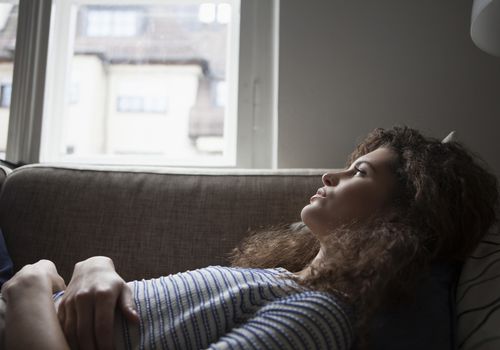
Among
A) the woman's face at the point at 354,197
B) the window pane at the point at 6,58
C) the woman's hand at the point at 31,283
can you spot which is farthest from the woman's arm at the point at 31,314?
the window pane at the point at 6,58

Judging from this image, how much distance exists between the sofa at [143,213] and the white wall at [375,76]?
0.30 metres

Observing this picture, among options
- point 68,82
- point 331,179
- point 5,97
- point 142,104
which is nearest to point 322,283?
point 331,179

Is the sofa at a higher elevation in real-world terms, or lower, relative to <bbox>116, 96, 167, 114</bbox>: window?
lower

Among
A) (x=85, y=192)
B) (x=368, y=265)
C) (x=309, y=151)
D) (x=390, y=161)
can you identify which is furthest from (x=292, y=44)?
(x=368, y=265)

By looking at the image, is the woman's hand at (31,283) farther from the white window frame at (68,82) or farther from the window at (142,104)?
the window at (142,104)

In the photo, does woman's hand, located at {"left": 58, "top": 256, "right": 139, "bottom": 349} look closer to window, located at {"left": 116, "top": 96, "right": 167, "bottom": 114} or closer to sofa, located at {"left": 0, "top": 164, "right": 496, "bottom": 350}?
sofa, located at {"left": 0, "top": 164, "right": 496, "bottom": 350}

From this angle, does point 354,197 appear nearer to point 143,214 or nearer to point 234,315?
point 234,315

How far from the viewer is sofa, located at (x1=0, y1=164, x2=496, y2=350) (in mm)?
1165

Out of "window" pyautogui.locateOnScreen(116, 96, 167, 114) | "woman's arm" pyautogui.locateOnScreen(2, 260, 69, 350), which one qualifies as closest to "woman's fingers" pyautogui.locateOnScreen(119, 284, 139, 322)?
"woman's arm" pyautogui.locateOnScreen(2, 260, 69, 350)

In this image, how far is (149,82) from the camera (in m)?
1.85

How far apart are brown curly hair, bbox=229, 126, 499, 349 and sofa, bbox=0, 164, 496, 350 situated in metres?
0.08

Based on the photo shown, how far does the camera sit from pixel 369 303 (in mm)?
746

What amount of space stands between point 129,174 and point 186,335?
2.11 ft

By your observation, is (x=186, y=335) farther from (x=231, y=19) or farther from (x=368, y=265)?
(x=231, y=19)
